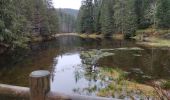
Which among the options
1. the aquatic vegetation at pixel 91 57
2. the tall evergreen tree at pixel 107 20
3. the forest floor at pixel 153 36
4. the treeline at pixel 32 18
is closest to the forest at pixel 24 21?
the treeline at pixel 32 18

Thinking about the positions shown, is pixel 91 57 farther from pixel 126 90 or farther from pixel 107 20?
pixel 107 20

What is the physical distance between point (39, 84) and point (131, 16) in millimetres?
55830

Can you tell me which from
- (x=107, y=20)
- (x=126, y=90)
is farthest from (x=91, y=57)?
(x=107, y=20)

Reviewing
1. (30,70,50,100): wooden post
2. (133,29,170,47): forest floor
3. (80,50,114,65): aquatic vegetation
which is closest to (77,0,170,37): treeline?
(133,29,170,47): forest floor

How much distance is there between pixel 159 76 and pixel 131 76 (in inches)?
78.8

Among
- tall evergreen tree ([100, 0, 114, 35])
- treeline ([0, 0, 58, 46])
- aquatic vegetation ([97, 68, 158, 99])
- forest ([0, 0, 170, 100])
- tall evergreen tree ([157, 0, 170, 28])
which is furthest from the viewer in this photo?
tall evergreen tree ([100, 0, 114, 35])

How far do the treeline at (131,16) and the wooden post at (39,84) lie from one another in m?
49.9

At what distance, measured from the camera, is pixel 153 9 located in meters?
54.2

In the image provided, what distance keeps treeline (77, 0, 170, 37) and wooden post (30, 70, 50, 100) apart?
4987 centimetres

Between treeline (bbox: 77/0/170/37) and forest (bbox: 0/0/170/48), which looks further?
treeline (bbox: 77/0/170/37)

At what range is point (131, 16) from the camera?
5675 cm

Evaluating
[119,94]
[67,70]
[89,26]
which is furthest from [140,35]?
[119,94]

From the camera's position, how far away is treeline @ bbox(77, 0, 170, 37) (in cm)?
4981

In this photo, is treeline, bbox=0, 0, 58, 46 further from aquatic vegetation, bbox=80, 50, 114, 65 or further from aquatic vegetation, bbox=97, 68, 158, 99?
aquatic vegetation, bbox=97, 68, 158, 99
